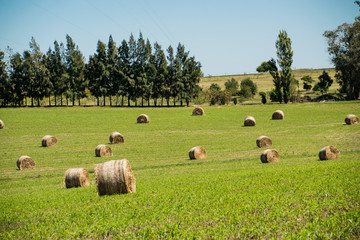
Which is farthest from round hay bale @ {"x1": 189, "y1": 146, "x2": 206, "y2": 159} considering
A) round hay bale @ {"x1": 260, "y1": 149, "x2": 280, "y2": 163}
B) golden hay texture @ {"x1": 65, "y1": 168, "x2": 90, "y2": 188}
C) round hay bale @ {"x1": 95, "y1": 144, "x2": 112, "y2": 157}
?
golden hay texture @ {"x1": 65, "y1": 168, "x2": 90, "y2": 188}

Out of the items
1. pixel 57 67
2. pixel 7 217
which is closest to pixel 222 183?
pixel 7 217

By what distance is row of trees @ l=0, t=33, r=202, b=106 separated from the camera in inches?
3853

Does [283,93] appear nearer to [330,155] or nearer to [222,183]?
[330,155]

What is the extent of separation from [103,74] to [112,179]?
286ft

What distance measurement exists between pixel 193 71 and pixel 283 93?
27327 mm

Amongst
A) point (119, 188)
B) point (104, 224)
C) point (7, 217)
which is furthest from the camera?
point (119, 188)

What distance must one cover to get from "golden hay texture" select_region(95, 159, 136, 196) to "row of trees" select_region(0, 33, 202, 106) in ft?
273

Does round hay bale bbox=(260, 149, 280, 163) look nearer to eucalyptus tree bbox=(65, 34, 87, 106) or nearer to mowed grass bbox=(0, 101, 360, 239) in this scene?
mowed grass bbox=(0, 101, 360, 239)

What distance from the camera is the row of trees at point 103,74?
9788cm

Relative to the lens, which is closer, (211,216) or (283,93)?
(211,216)

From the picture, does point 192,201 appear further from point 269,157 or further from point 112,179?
point 269,157

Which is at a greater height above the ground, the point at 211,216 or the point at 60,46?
the point at 60,46

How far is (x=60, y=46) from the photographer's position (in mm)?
103688

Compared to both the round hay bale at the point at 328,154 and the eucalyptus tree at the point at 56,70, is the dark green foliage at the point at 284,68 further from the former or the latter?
the round hay bale at the point at 328,154
